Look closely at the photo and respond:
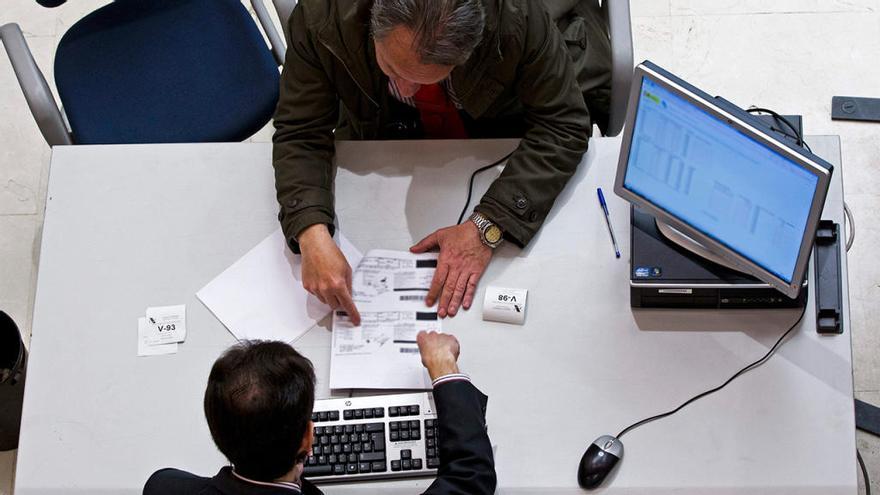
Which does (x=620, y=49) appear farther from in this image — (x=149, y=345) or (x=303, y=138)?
(x=149, y=345)

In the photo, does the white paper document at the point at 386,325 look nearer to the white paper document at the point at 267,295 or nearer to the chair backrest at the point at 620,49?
the white paper document at the point at 267,295

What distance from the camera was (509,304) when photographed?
1931 millimetres

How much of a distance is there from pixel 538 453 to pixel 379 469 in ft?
0.99

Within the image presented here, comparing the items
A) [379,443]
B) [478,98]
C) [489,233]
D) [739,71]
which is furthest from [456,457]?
[739,71]

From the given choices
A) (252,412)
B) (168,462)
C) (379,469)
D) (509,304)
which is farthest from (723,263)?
(168,462)

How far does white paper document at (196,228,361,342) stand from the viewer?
77.4 inches

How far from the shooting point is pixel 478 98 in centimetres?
205

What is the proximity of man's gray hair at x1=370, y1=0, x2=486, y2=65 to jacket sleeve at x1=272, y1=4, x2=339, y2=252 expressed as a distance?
321 mm

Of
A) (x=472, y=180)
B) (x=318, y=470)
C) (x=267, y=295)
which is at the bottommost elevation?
(x=318, y=470)

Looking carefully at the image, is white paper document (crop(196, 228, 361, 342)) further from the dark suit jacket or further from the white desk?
the dark suit jacket

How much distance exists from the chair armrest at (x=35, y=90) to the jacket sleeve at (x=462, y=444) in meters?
1.21

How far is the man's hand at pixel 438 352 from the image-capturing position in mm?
1822

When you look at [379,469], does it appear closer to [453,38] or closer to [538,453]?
[538,453]

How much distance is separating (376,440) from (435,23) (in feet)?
2.55
